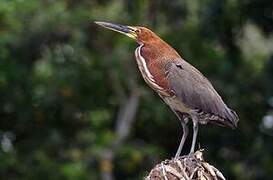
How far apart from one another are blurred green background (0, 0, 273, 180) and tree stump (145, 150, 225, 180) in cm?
748

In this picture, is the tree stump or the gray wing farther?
the gray wing

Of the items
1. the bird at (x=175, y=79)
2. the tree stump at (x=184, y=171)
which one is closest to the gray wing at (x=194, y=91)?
the bird at (x=175, y=79)

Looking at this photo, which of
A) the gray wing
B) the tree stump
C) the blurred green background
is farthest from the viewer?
the blurred green background

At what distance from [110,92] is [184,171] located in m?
8.77

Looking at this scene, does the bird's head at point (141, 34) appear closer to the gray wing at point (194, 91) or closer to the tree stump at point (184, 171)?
the gray wing at point (194, 91)

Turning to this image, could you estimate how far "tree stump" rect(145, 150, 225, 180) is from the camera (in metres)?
5.19

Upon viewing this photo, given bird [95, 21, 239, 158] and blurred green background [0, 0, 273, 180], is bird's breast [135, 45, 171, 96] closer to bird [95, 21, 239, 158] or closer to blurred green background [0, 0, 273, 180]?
bird [95, 21, 239, 158]

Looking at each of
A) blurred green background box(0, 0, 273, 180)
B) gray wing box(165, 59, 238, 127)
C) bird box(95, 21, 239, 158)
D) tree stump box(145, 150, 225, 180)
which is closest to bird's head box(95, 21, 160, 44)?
bird box(95, 21, 239, 158)

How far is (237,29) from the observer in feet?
42.3

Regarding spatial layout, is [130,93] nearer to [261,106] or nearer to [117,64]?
[117,64]

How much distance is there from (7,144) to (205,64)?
2.76 meters

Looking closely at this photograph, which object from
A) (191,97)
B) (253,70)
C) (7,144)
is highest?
(191,97)

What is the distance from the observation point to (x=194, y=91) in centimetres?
598

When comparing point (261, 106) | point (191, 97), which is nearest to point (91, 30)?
point (261, 106)
